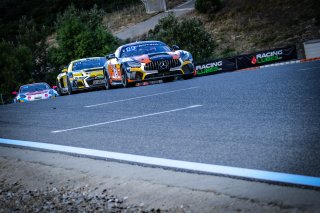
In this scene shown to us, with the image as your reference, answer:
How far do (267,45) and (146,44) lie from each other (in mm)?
28245

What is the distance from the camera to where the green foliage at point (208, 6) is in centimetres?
5991

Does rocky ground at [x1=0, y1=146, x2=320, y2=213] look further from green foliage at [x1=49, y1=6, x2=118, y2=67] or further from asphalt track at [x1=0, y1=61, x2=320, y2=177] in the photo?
green foliage at [x1=49, y1=6, x2=118, y2=67]

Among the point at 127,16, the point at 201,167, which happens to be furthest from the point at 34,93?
the point at 127,16

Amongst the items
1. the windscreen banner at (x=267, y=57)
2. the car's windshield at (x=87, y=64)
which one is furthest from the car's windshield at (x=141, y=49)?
the windscreen banner at (x=267, y=57)

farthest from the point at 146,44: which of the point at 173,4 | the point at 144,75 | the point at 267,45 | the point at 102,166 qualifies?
the point at 173,4

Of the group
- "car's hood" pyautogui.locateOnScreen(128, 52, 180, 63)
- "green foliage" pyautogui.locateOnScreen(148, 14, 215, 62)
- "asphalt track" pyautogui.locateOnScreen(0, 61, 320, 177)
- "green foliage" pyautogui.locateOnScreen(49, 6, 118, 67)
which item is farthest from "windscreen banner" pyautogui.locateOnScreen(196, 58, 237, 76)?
"green foliage" pyautogui.locateOnScreen(49, 6, 118, 67)

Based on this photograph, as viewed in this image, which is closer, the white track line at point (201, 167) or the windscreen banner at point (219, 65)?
the white track line at point (201, 167)

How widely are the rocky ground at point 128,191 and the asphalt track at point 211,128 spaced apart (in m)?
0.35

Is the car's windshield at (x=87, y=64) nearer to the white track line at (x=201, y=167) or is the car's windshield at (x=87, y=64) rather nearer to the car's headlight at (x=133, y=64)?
the car's headlight at (x=133, y=64)

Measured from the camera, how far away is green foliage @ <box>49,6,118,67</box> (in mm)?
56938

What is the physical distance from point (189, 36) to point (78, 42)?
40.2 ft

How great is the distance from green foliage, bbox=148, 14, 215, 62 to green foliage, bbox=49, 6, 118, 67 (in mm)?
5521

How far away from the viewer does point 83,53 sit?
57031mm

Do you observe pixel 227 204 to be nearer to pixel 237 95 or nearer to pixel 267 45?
pixel 237 95
